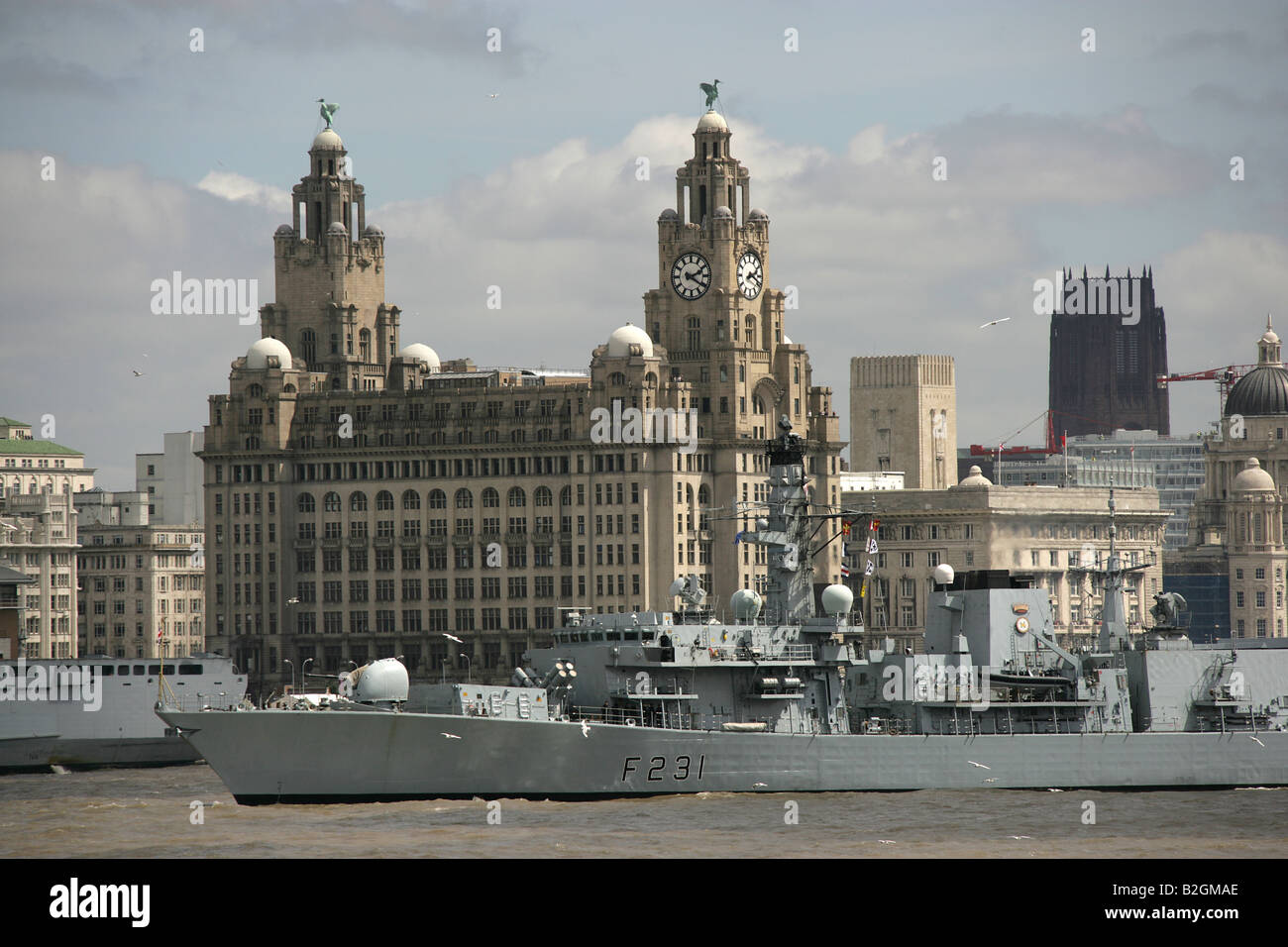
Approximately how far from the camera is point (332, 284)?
15288cm

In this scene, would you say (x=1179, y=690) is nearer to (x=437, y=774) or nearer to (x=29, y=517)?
(x=437, y=774)

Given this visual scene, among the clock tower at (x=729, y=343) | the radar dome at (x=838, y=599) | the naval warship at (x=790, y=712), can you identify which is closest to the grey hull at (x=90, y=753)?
the naval warship at (x=790, y=712)

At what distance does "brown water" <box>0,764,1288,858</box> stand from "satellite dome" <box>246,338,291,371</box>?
7946 cm

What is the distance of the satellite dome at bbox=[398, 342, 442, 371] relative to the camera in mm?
150850

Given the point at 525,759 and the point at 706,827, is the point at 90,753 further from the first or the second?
the point at 706,827

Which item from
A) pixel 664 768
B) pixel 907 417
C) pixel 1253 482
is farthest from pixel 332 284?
pixel 664 768

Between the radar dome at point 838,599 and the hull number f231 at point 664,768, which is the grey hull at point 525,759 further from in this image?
the radar dome at point 838,599

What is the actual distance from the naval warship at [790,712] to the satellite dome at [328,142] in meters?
91.7

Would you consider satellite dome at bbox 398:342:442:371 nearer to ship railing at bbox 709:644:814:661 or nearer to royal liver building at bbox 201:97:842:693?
royal liver building at bbox 201:97:842:693

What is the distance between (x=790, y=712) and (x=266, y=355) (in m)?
87.6

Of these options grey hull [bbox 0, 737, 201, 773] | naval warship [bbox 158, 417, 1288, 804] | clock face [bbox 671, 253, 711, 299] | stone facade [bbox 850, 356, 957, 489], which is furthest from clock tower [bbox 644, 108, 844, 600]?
naval warship [bbox 158, 417, 1288, 804]

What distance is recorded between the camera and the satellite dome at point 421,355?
151 meters
